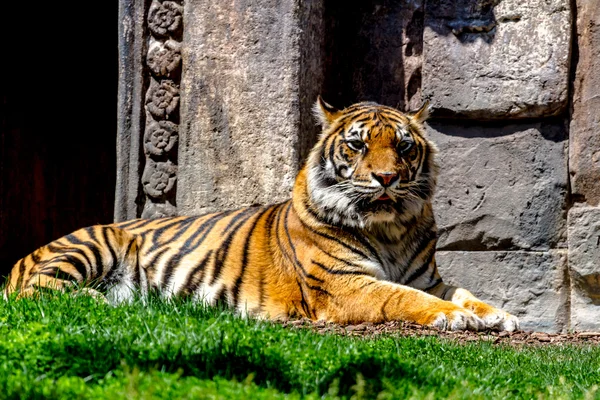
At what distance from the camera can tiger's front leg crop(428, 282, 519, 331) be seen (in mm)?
5340

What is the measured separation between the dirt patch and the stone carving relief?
2.00 metres

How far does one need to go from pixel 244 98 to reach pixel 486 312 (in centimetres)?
229

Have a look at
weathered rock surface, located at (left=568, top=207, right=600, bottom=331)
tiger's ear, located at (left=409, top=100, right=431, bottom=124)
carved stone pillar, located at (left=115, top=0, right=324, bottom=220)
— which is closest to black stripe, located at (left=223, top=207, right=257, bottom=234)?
carved stone pillar, located at (left=115, top=0, right=324, bottom=220)

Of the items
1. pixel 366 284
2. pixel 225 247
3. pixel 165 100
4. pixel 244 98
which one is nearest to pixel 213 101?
pixel 244 98

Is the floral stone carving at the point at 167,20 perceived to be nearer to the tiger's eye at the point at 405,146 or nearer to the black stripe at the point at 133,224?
the black stripe at the point at 133,224

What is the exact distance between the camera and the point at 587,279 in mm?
6039

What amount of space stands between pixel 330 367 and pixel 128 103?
433 centimetres

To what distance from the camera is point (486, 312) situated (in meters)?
5.39

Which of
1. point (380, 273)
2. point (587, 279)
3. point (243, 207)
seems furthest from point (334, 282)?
point (587, 279)

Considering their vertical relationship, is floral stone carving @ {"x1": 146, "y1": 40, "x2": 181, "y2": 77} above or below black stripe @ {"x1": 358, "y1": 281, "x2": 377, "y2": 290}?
above

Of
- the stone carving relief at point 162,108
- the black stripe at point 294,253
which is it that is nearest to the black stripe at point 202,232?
the black stripe at point 294,253

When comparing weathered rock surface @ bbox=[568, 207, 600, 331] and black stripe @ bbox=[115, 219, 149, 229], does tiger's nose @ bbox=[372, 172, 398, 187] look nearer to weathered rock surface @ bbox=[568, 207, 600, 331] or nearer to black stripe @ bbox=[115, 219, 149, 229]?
weathered rock surface @ bbox=[568, 207, 600, 331]

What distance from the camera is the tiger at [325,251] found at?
547 centimetres

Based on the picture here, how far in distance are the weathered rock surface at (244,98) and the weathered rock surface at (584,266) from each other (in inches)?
74.8
